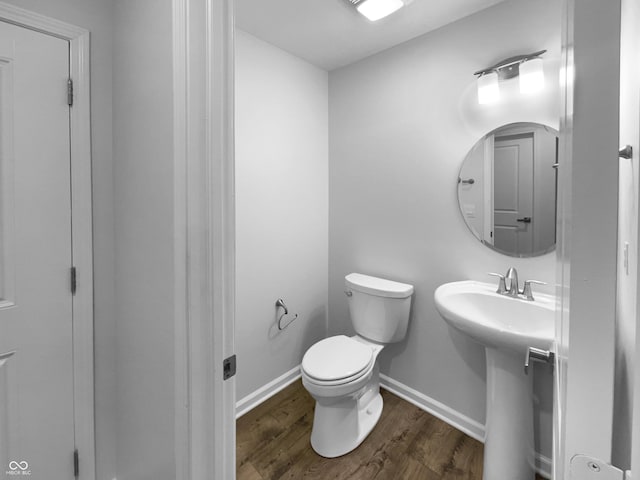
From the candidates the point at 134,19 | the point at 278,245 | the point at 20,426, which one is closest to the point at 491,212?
the point at 278,245

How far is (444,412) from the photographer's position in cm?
184

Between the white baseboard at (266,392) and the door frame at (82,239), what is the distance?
79cm

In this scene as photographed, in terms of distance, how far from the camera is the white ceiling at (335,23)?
5.19 ft

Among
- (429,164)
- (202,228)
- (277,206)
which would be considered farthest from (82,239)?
(429,164)

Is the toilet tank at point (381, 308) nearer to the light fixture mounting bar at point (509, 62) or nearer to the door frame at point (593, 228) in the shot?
the light fixture mounting bar at point (509, 62)

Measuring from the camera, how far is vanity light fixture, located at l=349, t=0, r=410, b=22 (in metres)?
1.51

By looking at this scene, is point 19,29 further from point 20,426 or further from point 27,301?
point 20,426

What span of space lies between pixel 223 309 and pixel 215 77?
0.62 meters

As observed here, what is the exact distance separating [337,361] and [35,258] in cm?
143

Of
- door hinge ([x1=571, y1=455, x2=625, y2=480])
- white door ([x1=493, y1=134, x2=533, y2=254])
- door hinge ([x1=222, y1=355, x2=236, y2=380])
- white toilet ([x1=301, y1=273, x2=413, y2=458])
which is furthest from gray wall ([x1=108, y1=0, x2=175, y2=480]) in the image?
white door ([x1=493, y1=134, x2=533, y2=254])

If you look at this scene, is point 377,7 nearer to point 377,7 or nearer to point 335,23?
point 377,7

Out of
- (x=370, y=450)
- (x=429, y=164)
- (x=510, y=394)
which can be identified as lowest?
(x=370, y=450)

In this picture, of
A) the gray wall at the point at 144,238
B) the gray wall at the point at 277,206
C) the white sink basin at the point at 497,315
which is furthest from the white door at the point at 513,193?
the gray wall at the point at 144,238

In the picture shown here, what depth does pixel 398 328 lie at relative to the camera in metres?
1.91
